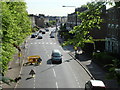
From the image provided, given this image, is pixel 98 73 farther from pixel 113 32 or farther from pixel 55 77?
pixel 113 32

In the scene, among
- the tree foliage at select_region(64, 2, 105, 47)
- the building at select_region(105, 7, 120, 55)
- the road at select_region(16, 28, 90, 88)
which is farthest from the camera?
the building at select_region(105, 7, 120, 55)

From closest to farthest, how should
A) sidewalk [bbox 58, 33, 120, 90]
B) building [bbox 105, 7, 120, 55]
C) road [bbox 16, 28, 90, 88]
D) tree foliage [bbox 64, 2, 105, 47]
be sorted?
1. tree foliage [bbox 64, 2, 105, 47]
2. sidewalk [bbox 58, 33, 120, 90]
3. road [bbox 16, 28, 90, 88]
4. building [bbox 105, 7, 120, 55]

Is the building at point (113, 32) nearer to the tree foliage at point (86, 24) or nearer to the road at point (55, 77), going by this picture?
the road at point (55, 77)

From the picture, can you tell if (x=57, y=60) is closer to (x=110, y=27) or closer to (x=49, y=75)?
(x=49, y=75)

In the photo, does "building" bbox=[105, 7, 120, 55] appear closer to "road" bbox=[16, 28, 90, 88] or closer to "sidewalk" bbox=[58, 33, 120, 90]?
"sidewalk" bbox=[58, 33, 120, 90]

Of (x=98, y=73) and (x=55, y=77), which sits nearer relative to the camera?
(x=55, y=77)

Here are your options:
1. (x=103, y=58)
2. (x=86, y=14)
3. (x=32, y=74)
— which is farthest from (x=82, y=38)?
(x=103, y=58)

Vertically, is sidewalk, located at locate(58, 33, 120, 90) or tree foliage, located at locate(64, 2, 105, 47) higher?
tree foliage, located at locate(64, 2, 105, 47)

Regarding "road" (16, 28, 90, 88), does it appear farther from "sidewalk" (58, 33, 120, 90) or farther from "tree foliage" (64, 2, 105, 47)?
"tree foliage" (64, 2, 105, 47)

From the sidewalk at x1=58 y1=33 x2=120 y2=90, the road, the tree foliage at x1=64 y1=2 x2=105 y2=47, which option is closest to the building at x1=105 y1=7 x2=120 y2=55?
the sidewalk at x1=58 y1=33 x2=120 y2=90

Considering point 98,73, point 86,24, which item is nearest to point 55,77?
point 98,73

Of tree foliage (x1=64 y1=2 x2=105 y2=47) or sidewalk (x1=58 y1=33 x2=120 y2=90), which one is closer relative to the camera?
tree foliage (x1=64 y1=2 x2=105 y2=47)

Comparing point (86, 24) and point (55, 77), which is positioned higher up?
point (86, 24)

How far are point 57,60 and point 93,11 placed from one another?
2901 cm
